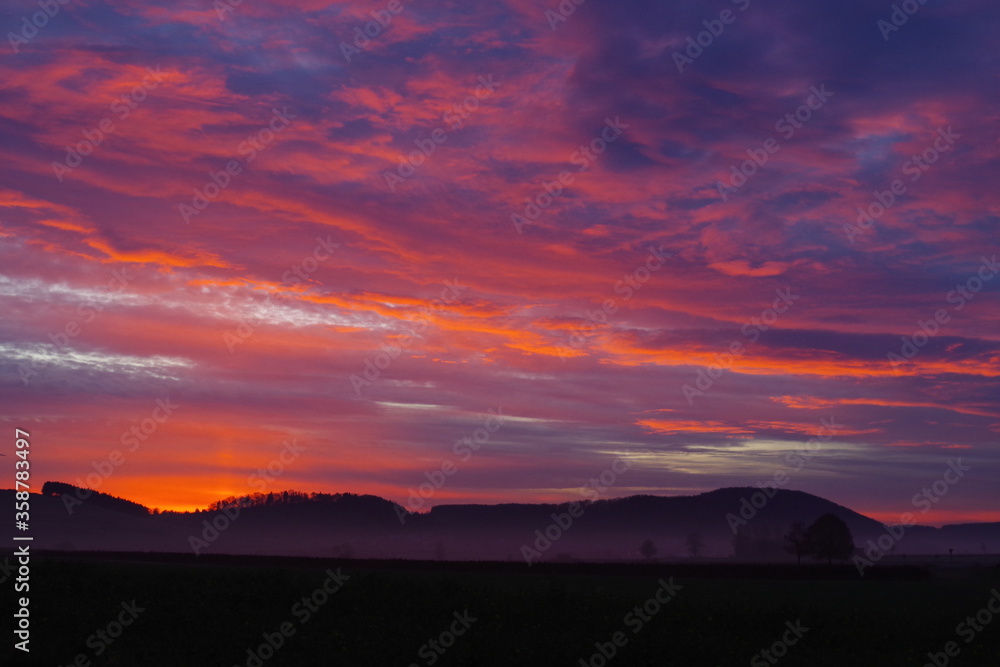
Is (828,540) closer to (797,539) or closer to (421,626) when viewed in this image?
(797,539)

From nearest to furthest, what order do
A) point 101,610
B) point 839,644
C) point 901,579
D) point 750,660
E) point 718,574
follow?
point 750,660 → point 839,644 → point 101,610 → point 718,574 → point 901,579

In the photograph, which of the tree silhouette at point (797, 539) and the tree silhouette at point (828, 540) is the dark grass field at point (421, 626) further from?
the tree silhouette at point (797, 539)

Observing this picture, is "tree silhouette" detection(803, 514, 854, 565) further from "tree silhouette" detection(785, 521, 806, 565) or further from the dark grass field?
the dark grass field

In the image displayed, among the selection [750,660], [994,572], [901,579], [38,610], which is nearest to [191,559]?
[38,610]

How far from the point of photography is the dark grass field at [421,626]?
27.5 m

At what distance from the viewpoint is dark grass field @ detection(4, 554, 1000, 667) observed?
2748 centimetres

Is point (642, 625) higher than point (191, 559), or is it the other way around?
point (642, 625)

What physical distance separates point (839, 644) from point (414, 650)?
15.3 meters

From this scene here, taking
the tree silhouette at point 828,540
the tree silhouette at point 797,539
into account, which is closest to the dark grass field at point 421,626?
the tree silhouette at point 828,540

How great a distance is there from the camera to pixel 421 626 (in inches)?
1212

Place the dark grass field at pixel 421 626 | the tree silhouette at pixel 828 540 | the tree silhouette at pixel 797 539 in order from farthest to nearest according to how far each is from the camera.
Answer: the tree silhouette at pixel 797 539 < the tree silhouette at pixel 828 540 < the dark grass field at pixel 421 626

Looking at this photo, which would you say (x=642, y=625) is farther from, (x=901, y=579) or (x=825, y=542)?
(x=825, y=542)

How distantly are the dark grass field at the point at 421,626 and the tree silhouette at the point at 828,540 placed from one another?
110 m

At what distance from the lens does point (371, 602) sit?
34469 millimetres
